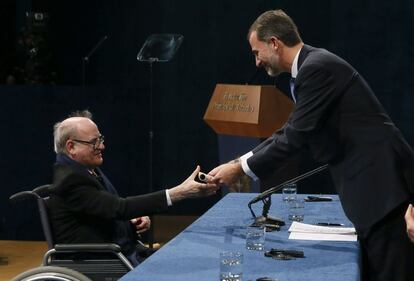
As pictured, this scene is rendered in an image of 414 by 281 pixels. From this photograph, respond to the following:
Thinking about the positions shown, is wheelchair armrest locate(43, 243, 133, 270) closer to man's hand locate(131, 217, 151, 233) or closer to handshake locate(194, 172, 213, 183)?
handshake locate(194, 172, 213, 183)

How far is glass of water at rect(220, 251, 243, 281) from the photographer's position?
2348 millimetres

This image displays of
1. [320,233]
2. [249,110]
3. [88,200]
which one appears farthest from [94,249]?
[249,110]

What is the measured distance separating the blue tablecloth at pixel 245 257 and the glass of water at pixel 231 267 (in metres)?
0.06

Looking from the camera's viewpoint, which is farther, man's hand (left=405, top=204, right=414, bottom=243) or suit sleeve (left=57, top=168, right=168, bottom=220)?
suit sleeve (left=57, top=168, right=168, bottom=220)

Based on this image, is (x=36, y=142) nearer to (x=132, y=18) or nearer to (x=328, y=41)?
(x=132, y=18)

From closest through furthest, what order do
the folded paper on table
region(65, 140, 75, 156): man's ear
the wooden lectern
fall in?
the folded paper on table < region(65, 140, 75, 156): man's ear < the wooden lectern

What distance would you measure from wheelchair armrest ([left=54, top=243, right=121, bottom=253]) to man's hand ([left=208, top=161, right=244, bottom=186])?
1.70 ft

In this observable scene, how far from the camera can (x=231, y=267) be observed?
2.37 metres

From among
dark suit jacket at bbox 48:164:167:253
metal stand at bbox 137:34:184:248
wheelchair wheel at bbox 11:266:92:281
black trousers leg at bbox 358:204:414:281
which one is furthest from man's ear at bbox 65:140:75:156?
metal stand at bbox 137:34:184:248

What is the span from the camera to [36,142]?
6785 millimetres

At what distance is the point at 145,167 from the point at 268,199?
11.4ft

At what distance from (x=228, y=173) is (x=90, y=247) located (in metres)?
0.66

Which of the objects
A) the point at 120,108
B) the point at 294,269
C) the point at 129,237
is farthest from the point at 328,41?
the point at 294,269

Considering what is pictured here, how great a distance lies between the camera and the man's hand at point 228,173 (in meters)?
3.37
